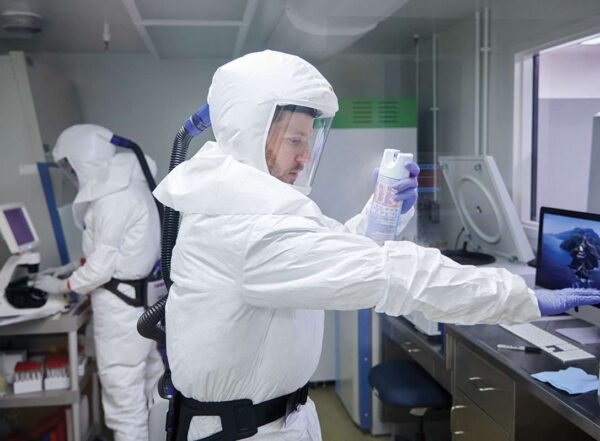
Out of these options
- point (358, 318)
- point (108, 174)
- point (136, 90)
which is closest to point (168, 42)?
point (136, 90)

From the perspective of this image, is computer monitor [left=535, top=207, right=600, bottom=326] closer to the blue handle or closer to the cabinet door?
the cabinet door

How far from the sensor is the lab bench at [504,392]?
149 centimetres

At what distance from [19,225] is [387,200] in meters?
1.79

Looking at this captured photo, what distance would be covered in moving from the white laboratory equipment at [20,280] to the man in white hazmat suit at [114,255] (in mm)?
87

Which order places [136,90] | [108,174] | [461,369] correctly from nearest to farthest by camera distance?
[461,369]
[108,174]
[136,90]

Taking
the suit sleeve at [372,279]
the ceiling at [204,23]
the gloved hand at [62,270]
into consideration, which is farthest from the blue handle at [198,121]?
the gloved hand at [62,270]

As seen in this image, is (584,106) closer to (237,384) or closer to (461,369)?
(461,369)

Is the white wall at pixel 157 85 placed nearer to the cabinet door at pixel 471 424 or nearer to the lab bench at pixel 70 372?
the lab bench at pixel 70 372

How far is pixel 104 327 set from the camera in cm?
251

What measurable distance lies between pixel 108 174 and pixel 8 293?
629mm

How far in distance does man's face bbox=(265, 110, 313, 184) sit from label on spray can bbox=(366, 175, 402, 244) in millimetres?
211

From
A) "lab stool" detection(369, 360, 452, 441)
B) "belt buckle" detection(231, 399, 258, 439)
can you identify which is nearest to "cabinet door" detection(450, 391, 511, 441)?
"lab stool" detection(369, 360, 452, 441)

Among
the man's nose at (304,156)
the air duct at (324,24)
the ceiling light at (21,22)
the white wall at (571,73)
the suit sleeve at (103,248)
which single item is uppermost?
the ceiling light at (21,22)

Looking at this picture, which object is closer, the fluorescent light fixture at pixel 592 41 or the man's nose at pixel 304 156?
the man's nose at pixel 304 156
